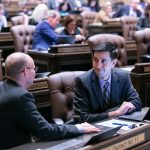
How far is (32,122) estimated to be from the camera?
2365 millimetres

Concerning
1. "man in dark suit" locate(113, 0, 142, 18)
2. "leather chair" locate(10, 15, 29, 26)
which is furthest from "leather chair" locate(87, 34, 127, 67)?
"man in dark suit" locate(113, 0, 142, 18)

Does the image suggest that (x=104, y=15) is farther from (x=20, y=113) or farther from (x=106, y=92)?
(x=20, y=113)

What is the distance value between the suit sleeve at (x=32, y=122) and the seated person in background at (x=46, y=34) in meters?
4.12

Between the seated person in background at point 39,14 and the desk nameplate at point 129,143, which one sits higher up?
the seated person in background at point 39,14

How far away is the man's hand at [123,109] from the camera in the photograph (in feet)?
Answer: 9.71

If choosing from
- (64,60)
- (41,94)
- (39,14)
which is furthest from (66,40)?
(39,14)

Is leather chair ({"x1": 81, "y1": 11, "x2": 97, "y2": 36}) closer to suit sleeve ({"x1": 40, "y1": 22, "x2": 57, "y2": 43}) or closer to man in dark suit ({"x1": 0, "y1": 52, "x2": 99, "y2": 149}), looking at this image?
suit sleeve ({"x1": 40, "y1": 22, "x2": 57, "y2": 43})

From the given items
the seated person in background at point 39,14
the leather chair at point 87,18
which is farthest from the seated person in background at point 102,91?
the leather chair at point 87,18

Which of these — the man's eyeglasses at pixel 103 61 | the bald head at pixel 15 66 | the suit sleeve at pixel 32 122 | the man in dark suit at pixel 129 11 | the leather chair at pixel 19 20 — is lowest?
the suit sleeve at pixel 32 122

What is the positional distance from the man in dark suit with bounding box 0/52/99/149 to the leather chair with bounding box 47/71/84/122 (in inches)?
33.7

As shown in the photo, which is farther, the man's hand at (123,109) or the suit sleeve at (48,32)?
the suit sleeve at (48,32)

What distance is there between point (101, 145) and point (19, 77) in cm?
64

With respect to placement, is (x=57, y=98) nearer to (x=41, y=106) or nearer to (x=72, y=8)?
(x=41, y=106)

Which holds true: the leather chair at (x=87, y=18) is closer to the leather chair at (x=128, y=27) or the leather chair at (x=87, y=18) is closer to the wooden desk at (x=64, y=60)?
the leather chair at (x=128, y=27)
